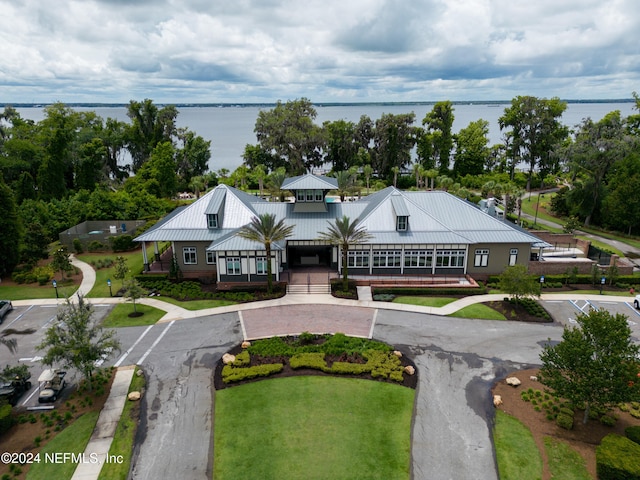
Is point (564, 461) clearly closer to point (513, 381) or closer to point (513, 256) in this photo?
point (513, 381)

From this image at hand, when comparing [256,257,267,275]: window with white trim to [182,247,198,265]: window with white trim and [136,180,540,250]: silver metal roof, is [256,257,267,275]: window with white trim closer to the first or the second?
[136,180,540,250]: silver metal roof

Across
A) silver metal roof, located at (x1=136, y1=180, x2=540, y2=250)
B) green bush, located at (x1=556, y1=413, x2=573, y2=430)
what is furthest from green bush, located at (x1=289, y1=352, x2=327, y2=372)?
silver metal roof, located at (x1=136, y1=180, x2=540, y2=250)

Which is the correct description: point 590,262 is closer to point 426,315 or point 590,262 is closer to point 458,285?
point 458,285

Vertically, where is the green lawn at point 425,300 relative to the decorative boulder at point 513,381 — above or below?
above

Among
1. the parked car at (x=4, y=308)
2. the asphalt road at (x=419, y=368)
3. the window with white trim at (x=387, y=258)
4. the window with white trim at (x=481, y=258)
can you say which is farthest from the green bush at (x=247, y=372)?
the window with white trim at (x=481, y=258)

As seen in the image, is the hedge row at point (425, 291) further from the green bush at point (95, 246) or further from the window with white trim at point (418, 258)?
the green bush at point (95, 246)

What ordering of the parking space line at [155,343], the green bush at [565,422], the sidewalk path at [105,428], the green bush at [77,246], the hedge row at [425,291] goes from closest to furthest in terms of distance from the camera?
the sidewalk path at [105,428], the green bush at [565,422], the parking space line at [155,343], the hedge row at [425,291], the green bush at [77,246]

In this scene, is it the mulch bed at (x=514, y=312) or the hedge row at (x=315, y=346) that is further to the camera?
the mulch bed at (x=514, y=312)
